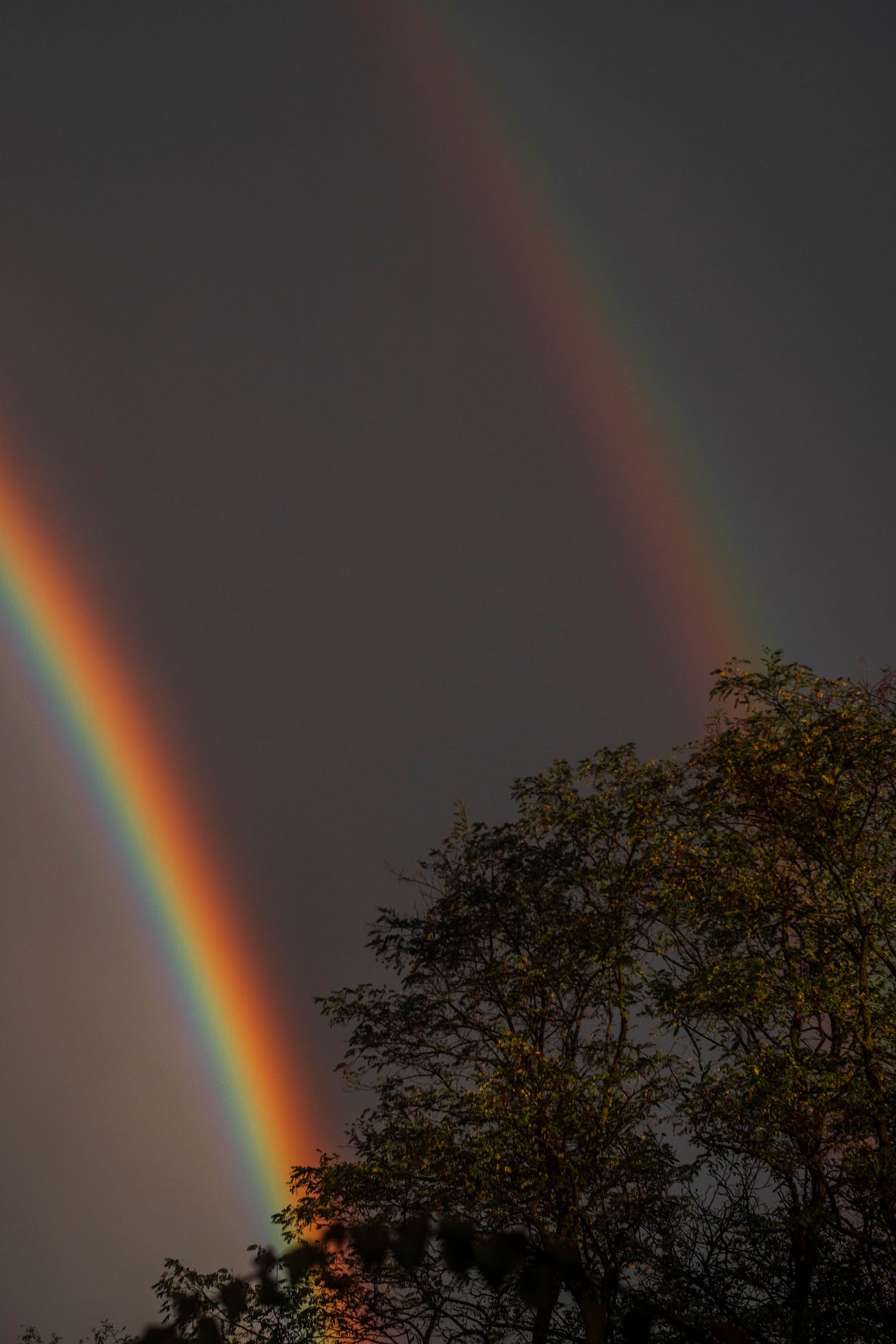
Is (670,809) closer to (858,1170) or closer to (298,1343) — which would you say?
(858,1170)

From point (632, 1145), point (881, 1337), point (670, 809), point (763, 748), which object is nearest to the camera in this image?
point (881, 1337)

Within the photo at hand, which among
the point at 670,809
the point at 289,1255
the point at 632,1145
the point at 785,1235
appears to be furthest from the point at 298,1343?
the point at 289,1255

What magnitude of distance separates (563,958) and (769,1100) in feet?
18.1

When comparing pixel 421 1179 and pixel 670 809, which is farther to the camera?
pixel 670 809

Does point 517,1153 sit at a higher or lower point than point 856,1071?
lower

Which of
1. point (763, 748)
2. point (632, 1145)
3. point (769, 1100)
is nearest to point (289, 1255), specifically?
point (769, 1100)

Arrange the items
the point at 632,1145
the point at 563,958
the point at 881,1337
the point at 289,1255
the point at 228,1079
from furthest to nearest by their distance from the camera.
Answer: the point at 228,1079 < the point at 563,958 < the point at 632,1145 < the point at 881,1337 < the point at 289,1255

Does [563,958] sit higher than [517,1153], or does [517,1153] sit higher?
[563,958]

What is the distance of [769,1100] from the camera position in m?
11.4

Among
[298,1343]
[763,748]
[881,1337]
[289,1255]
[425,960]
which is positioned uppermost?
[763,748]

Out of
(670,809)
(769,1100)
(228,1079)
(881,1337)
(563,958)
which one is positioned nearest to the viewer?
(881,1337)

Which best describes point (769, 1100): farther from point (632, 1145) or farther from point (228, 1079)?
point (228, 1079)

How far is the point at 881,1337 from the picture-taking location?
417 inches

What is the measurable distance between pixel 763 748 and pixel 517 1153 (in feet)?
18.4
